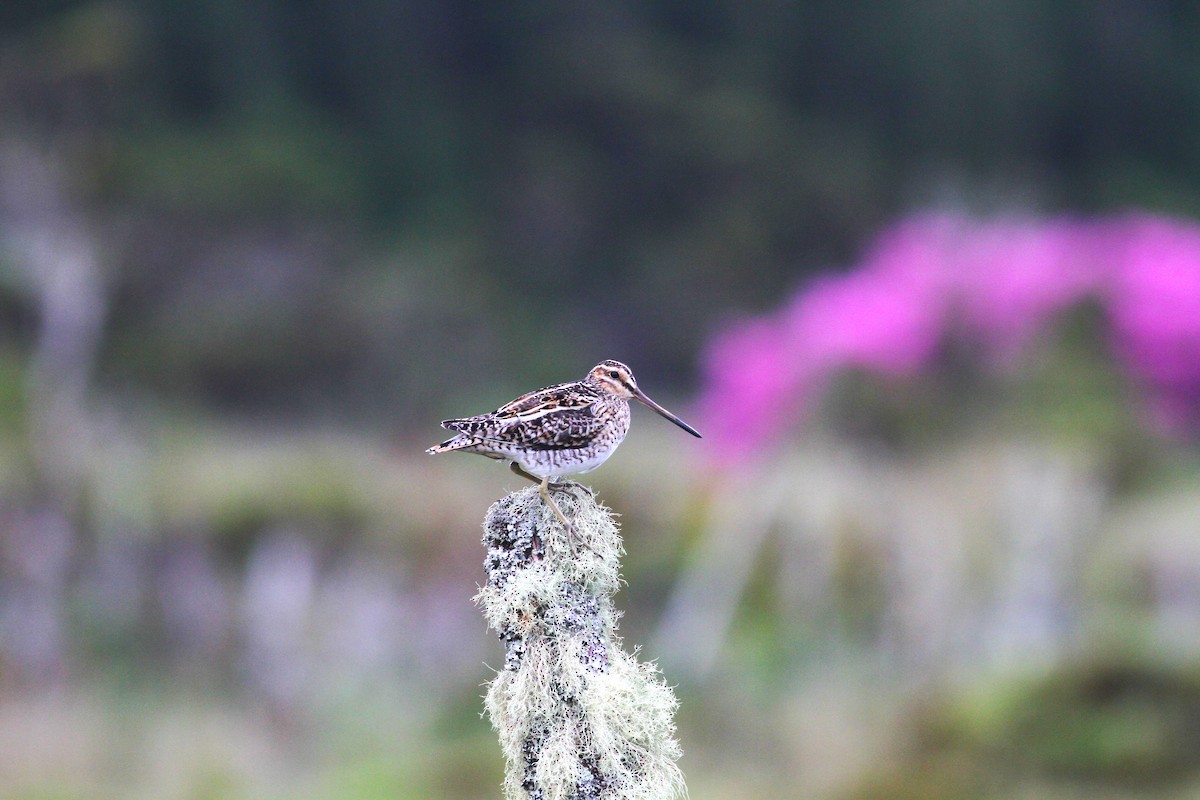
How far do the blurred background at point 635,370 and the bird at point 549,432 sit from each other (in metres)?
5.48

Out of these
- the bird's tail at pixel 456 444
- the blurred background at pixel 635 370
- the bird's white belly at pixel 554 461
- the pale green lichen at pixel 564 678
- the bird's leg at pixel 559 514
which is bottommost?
the pale green lichen at pixel 564 678

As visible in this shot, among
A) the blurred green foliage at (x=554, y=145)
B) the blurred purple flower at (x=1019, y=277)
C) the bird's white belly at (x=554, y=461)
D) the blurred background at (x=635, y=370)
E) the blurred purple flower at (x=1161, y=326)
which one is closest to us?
the bird's white belly at (x=554, y=461)

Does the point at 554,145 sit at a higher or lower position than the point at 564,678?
→ higher

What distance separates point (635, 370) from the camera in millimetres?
Result: 8734

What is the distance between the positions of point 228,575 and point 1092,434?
602cm

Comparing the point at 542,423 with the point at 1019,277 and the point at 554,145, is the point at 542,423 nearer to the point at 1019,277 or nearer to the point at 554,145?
the point at 554,145

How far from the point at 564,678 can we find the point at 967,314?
7.49 m

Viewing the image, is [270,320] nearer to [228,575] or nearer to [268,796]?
[228,575]

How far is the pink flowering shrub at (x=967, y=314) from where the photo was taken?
8.80 metres

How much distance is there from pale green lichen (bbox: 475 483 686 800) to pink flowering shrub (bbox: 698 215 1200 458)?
21.4ft

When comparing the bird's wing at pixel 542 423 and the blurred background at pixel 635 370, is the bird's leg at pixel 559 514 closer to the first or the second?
the bird's wing at pixel 542 423

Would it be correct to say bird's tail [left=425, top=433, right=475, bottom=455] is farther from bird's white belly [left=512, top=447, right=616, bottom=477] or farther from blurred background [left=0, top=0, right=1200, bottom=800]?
blurred background [left=0, top=0, right=1200, bottom=800]

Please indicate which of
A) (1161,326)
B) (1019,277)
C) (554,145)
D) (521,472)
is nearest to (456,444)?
(521,472)

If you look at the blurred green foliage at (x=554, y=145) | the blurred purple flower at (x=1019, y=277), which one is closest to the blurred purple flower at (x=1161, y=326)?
the blurred purple flower at (x=1019, y=277)
